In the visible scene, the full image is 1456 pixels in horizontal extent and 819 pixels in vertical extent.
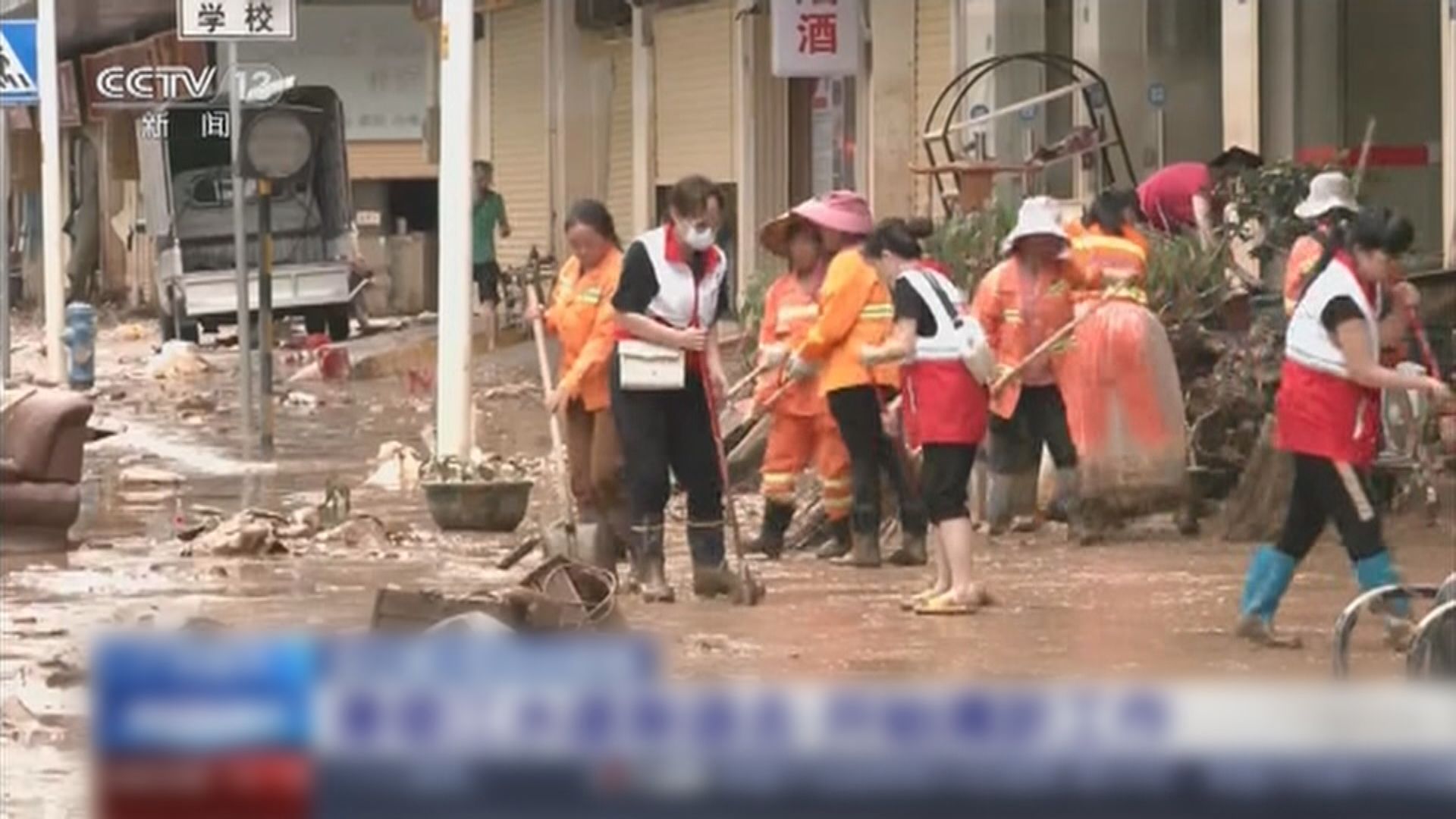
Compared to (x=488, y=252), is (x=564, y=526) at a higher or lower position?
lower

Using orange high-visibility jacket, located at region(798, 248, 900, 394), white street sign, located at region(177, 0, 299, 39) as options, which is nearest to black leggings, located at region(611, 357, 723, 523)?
orange high-visibility jacket, located at region(798, 248, 900, 394)

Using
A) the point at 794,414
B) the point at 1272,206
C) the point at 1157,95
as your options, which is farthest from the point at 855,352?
the point at 1157,95

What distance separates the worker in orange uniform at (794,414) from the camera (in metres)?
13.3

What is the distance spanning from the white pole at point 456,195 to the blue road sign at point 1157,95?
7414mm

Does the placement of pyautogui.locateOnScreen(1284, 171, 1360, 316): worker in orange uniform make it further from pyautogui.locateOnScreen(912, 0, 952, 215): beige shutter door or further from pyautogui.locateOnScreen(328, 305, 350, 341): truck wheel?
pyautogui.locateOnScreen(328, 305, 350, 341): truck wheel

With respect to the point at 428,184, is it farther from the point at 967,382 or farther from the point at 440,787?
the point at 440,787

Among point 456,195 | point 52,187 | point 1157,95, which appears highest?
point 1157,95

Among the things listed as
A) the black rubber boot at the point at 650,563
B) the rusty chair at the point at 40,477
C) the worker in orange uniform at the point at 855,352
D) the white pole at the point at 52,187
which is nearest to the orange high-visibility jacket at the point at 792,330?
the worker in orange uniform at the point at 855,352

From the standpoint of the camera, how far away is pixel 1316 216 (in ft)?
43.4

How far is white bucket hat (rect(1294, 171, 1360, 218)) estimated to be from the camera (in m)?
13.0

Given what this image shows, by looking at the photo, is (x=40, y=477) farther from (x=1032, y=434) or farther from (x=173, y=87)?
(x=173, y=87)

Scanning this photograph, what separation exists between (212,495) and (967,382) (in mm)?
7650

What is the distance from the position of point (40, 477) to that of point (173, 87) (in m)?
18.9

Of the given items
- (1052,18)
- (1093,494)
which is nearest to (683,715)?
(1093,494)
